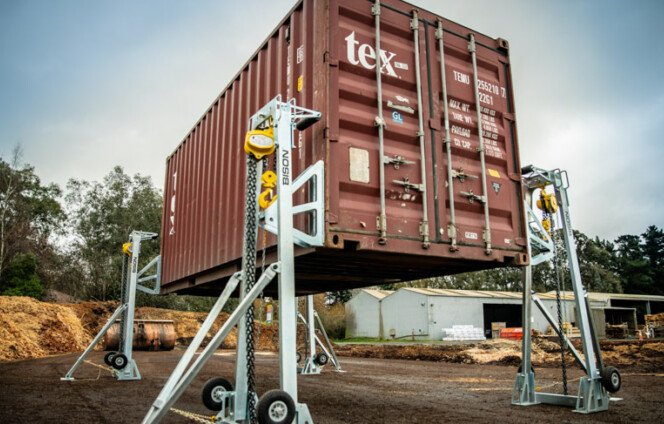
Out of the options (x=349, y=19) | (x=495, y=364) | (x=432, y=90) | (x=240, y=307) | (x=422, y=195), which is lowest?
(x=495, y=364)

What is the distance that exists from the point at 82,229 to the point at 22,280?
30.4 feet

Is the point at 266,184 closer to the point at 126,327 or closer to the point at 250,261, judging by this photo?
the point at 250,261

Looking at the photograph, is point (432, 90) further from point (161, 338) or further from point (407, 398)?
point (161, 338)

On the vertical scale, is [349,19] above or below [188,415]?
Answer: above

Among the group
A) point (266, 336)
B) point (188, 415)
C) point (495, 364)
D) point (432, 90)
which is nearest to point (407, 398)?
point (188, 415)

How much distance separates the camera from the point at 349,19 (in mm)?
5332

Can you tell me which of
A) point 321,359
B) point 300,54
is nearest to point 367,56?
point 300,54

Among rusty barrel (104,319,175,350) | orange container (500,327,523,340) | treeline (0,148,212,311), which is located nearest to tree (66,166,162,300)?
treeline (0,148,212,311)

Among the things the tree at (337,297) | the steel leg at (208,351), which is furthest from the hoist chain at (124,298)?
the tree at (337,297)

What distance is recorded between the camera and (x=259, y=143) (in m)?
4.47

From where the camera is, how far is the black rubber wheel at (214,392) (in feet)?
14.3

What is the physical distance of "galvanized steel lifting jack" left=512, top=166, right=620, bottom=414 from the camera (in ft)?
19.6

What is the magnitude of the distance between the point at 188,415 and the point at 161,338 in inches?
654

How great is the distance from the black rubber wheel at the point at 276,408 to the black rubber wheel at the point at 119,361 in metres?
6.55
